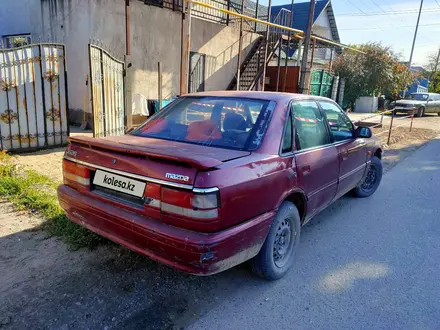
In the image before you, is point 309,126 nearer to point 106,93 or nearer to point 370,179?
point 370,179

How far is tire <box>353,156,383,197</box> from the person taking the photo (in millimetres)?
5180

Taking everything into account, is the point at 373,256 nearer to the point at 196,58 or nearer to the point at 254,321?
the point at 254,321

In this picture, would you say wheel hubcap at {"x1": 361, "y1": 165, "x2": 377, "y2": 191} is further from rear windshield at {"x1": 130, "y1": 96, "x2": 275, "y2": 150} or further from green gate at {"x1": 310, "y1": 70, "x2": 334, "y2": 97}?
green gate at {"x1": 310, "y1": 70, "x2": 334, "y2": 97}

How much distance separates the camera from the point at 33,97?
6.13 meters

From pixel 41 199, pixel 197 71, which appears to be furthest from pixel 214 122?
pixel 197 71

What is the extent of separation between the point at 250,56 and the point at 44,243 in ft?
43.3

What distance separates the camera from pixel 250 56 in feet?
48.5

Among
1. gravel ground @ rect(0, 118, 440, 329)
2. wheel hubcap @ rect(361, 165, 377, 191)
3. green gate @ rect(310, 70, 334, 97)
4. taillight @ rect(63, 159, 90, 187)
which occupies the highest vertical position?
green gate @ rect(310, 70, 334, 97)

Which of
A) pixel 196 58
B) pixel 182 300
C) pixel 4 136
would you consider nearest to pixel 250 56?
pixel 196 58

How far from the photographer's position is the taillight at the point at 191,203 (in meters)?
2.14

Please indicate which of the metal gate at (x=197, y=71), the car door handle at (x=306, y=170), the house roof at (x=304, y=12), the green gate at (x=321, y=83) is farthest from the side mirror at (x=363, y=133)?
the house roof at (x=304, y=12)

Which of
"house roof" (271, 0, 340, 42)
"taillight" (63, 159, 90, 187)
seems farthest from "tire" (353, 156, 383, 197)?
"house roof" (271, 0, 340, 42)

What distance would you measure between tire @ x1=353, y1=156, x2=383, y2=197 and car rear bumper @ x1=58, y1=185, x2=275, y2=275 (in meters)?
3.09

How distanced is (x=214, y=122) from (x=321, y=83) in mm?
17459
